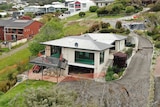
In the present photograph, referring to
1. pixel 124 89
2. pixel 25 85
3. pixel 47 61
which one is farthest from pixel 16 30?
pixel 124 89

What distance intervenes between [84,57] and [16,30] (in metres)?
32.8

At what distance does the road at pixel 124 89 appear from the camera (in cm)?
1822

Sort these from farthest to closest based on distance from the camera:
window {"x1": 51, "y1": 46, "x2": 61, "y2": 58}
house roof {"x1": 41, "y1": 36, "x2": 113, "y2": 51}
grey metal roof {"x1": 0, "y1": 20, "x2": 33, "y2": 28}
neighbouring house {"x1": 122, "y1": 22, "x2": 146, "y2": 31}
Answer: grey metal roof {"x1": 0, "y1": 20, "x2": 33, "y2": 28} → neighbouring house {"x1": 122, "y1": 22, "x2": 146, "y2": 31} → window {"x1": 51, "y1": 46, "x2": 61, "y2": 58} → house roof {"x1": 41, "y1": 36, "x2": 113, "y2": 51}

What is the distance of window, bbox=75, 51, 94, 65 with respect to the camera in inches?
1036

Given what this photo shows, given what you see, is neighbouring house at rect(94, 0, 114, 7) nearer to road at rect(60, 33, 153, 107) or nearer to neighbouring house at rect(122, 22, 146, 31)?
neighbouring house at rect(122, 22, 146, 31)

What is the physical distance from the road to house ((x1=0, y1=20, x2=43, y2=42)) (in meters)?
30.7

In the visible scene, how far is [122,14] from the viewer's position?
60.6 m

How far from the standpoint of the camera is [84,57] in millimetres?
26625

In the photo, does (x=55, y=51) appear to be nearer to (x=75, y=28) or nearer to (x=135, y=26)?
(x=135, y=26)

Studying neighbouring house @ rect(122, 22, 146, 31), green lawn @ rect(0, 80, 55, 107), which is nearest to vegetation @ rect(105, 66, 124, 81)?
green lawn @ rect(0, 80, 55, 107)

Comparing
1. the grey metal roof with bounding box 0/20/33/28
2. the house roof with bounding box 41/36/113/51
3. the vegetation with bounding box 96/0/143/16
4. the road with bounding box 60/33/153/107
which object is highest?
the vegetation with bounding box 96/0/143/16

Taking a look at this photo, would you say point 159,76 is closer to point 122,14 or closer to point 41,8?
point 122,14

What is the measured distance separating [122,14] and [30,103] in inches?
1932

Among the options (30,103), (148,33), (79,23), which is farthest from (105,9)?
(30,103)
